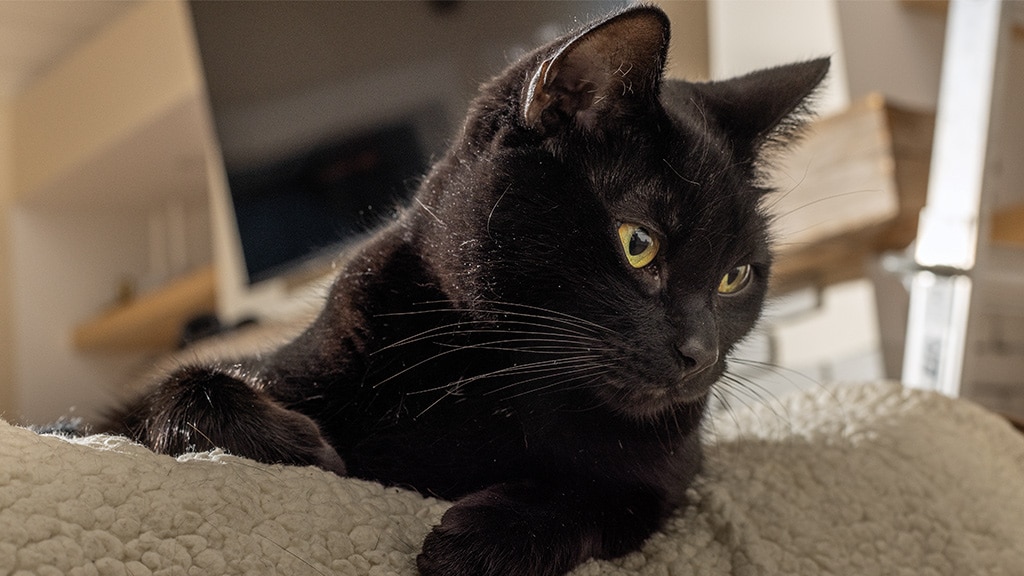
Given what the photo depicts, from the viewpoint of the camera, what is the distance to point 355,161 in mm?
1909

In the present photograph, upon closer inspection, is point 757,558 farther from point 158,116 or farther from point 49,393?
point 49,393

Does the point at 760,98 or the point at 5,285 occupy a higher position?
the point at 760,98

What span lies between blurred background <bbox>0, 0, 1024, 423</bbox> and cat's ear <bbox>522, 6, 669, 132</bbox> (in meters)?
0.04

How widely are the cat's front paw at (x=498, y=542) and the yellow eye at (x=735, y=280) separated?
219mm

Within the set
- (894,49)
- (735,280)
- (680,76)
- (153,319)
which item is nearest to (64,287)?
(153,319)

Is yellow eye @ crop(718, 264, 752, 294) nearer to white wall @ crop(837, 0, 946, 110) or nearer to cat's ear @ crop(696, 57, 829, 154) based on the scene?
cat's ear @ crop(696, 57, 829, 154)

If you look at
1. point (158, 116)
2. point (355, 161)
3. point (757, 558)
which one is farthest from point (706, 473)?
point (158, 116)

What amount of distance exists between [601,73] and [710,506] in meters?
0.30

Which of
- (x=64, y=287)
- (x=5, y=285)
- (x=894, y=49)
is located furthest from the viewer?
(x=64, y=287)

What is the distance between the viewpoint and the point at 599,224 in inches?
21.4

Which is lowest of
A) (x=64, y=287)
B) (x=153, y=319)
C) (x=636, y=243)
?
(x=64, y=287)

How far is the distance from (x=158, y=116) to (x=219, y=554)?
10.3 feet

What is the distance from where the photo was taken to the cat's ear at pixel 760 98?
0.67 meters

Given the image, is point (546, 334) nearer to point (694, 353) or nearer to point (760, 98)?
point (694, 353)
